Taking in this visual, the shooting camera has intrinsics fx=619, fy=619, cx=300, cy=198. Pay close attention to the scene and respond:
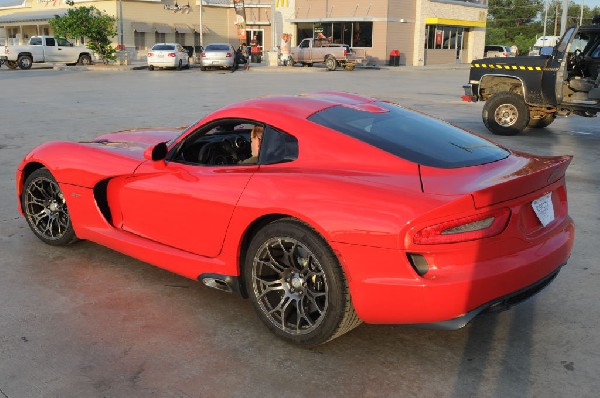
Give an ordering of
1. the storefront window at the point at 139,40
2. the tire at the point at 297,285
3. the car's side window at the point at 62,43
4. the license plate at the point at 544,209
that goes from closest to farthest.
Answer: the tire at the point at 297,285 < the license plate at the point at 544,209 < the car's side window at the point at 62,43 < the storefront window at the point at 139,40

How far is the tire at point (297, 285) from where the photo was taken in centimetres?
329

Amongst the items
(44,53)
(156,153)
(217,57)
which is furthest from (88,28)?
(156,153)

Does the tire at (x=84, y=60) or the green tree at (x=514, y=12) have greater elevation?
the green tree at (x=514, y=12)

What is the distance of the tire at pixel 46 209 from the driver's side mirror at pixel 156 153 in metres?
1.12

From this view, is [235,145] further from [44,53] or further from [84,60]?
[84,60]

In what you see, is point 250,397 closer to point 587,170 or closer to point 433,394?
point 433,394

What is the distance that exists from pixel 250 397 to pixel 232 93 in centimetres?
1830

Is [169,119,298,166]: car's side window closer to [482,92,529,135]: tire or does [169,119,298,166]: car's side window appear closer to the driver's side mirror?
the driver's side mirror

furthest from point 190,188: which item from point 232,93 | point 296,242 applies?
point 232,93

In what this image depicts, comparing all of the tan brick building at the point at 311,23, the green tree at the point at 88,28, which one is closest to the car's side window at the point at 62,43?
the green tree at the point at 88,28

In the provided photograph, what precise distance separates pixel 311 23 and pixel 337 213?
49804 mm

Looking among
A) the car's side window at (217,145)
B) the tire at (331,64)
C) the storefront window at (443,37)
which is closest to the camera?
the car's side window at (217,145)

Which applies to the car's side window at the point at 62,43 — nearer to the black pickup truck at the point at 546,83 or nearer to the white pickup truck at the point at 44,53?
the white pickup truck at the point at 44,53

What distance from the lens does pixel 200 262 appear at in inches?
156
